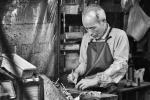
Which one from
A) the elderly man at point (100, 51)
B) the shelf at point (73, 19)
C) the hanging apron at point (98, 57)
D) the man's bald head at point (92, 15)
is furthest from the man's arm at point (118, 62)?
the shelf at point (73, 19)

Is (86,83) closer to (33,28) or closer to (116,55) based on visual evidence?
(116,55)

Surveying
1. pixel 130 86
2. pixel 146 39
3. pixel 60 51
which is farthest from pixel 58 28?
pixel 146 39

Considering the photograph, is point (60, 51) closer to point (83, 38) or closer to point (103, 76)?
point (83, 38)

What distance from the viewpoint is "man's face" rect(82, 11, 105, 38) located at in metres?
4.62

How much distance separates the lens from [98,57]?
486cm

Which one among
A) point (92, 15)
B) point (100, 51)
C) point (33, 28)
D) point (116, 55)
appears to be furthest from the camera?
point (100, 51)

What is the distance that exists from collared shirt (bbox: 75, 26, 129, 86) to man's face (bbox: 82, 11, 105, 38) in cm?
13

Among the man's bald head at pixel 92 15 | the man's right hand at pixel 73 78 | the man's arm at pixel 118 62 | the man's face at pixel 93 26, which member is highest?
the man's bald head at pixel 92 15

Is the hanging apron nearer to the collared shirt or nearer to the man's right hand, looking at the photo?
the collared shirt

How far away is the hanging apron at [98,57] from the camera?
482 cm

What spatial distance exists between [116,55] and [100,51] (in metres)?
0.23

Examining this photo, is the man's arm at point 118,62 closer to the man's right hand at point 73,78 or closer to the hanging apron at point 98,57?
the hanging apron at point 98,57

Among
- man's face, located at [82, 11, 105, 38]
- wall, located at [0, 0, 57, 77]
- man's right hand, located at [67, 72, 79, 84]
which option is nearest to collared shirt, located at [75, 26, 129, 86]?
man's face, located at [82, 11, 105, 38]

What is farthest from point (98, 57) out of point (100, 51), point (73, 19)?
point (73, 19)
